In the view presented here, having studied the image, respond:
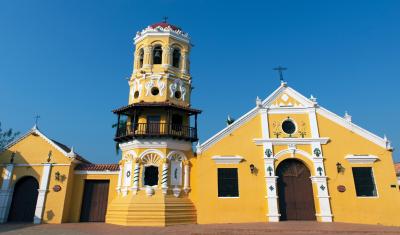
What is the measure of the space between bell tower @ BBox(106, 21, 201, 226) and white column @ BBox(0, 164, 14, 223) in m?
7.02

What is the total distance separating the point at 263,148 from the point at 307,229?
619 cm

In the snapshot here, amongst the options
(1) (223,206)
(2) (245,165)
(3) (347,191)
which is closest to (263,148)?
(2) (245,165)

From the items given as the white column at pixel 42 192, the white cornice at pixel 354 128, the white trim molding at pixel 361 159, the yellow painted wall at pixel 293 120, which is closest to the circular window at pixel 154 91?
the yellow painted wall at pixel 293 120

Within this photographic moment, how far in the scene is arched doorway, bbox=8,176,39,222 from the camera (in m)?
17.8

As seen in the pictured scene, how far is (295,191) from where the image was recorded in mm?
17031

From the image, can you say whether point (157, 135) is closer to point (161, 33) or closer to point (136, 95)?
point (136, 95)

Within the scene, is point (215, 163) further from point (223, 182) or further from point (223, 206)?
point (223, 206)

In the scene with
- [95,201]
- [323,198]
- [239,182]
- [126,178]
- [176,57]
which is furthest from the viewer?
[176,57]

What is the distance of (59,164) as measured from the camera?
18234 mm


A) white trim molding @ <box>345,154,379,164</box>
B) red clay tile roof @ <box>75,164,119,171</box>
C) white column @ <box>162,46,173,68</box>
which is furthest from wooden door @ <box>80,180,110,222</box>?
white trim molding @ <box>345,154,379,164</box>

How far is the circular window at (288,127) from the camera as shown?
18141mm

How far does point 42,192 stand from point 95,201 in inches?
135

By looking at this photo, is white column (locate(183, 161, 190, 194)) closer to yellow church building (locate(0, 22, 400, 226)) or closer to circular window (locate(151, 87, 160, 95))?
yellow church building (locate(0, 22, 400, 226))

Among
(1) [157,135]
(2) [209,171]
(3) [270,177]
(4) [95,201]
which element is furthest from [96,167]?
(3) [270,177]
